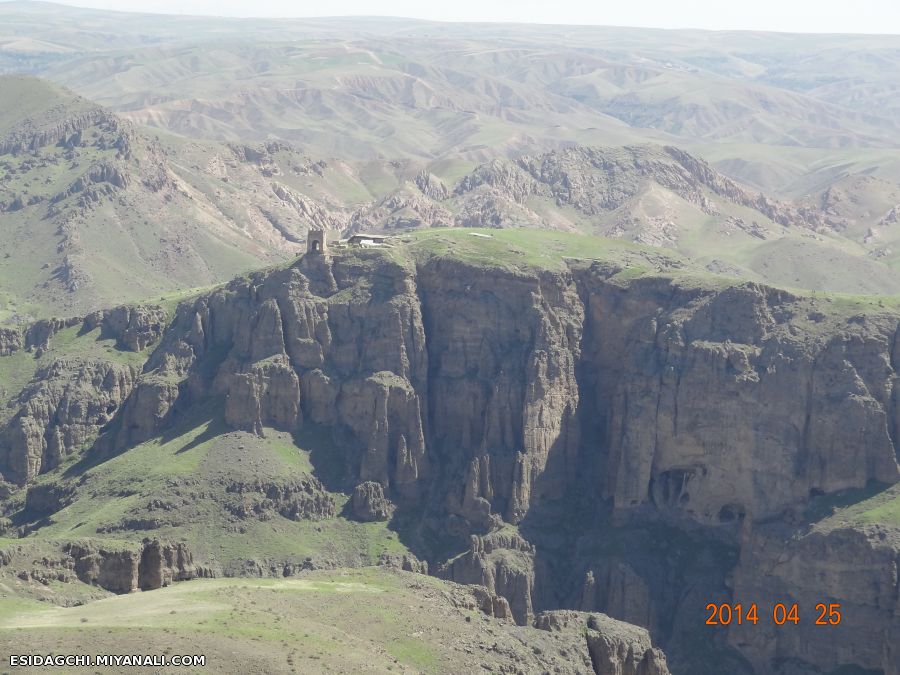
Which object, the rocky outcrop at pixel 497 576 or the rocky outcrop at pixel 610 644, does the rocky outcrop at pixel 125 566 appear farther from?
the rocky outcrop at pixel 497 576

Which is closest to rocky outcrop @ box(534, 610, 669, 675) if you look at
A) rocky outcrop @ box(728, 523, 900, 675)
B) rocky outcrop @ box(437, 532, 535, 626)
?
rocky outcrop @ box(728, 523, 900, 675)

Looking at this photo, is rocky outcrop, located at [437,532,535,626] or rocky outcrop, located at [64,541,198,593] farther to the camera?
rocky outcrop, located at [437,532,535,626]

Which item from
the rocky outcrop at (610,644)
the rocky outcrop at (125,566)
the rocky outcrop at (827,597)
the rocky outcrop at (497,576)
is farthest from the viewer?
the rocky outcrop at (497,576)

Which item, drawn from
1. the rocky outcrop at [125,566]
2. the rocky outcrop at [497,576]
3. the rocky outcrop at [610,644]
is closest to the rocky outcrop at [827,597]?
the rocky outcrop at [497,576]

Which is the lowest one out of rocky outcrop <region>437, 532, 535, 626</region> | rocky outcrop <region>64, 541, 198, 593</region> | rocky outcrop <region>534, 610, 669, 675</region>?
rocky outcrop <region>437, 532, 535, 626</region>

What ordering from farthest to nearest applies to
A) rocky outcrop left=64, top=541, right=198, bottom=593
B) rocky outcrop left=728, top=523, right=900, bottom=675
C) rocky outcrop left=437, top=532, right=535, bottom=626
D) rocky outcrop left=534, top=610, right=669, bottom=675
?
rocky outcrop left=437, top=532, right=535, bottom=626
rocky outcrop left=728, top=523, right=900, bottom=675
rocky outcrop left=534, top=610, right=669, bottom=675
rocky outcrop left=64, top=541, right=198, bottom=593

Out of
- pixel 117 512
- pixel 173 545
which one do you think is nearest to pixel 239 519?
pixel 117 512

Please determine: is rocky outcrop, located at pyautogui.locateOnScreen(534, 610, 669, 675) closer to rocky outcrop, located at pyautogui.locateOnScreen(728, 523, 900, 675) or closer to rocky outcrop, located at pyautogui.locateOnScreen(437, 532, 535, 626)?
rocky outcrop, located at pyautogui.locateOnScreen(728, 523, 900, 675)

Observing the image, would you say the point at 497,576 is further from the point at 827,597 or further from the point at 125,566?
the point at 125,566

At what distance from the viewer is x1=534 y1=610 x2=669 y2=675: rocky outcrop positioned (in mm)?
158875

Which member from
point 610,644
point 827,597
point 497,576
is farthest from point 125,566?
point 827,597

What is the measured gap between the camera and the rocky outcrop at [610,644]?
521ft

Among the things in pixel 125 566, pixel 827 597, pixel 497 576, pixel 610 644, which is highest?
pixel 125 566

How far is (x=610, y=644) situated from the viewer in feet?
524
